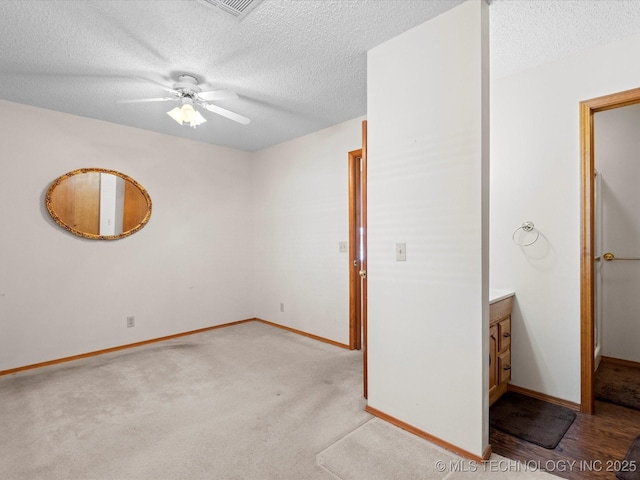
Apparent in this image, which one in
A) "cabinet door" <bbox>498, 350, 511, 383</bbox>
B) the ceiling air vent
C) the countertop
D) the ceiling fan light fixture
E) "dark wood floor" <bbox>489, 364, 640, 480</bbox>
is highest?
the ceiling air vent

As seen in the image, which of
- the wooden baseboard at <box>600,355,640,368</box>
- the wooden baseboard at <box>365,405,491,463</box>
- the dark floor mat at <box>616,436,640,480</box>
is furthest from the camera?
the wooden baseboard at <box>600,355,640,368</box>

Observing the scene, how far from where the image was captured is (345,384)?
2.62 m

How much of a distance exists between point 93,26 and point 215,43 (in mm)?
674

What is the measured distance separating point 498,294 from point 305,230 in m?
2.29

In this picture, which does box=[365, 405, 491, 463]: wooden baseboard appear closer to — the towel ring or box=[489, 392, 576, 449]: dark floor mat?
box=[489, 392, 576, 449]: dark floor mat

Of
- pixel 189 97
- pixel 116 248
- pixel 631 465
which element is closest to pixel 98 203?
pixel 116 248

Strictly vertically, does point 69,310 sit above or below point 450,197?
below

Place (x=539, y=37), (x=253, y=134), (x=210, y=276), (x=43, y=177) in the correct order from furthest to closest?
(x=210, y=276), (x=253, y=134), (x=43, y=177), (x=539, y=37)

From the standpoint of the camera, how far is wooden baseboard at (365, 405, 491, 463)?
67.1 inches

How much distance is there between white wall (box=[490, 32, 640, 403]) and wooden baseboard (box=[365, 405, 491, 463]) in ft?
3.18

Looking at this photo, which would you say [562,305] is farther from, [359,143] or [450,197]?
[359,143]

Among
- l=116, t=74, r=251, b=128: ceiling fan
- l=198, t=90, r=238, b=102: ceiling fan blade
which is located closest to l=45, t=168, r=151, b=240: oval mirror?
l=116, t=74, r=251, b=128: ceiling fan

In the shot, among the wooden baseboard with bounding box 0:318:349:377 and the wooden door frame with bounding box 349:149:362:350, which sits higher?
the wooden door frame with bounding box 349:149:362:350

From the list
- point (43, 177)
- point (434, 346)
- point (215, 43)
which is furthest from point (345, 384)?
point (43, 177)
